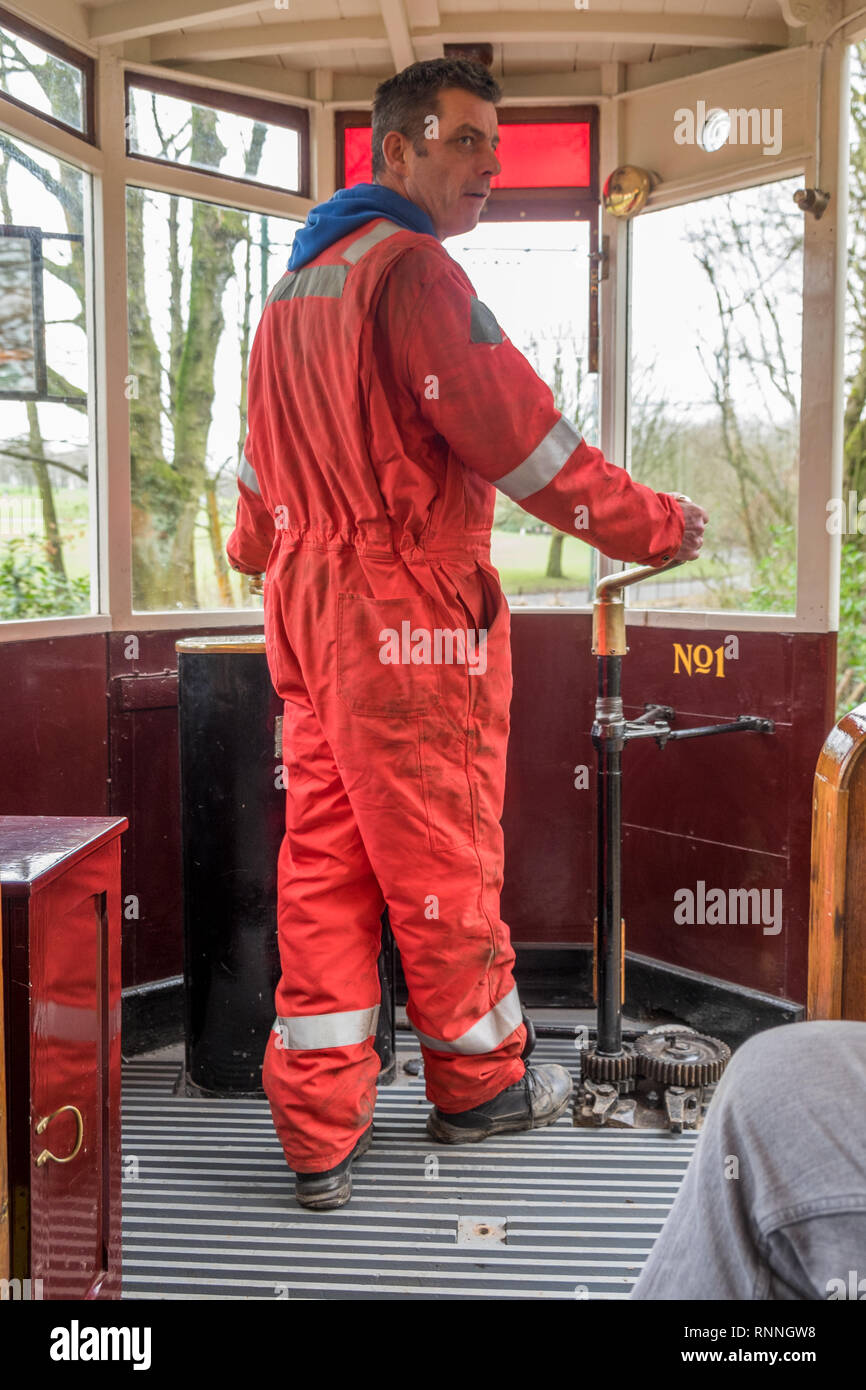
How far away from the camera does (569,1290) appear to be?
1992mm

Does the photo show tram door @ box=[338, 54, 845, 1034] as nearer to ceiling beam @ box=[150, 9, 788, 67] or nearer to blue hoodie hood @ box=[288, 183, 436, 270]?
ceiling beam @ box=[150, 9, 788, 67]

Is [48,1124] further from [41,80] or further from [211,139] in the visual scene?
[211,139]

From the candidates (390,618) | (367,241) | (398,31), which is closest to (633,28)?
(398,31)

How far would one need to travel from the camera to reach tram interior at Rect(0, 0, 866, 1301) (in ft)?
8.74

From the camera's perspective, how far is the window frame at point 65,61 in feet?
9.22

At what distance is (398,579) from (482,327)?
0.49 m

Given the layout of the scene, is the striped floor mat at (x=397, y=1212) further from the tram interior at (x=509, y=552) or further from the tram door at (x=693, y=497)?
the tram door at (x=693, y=497)

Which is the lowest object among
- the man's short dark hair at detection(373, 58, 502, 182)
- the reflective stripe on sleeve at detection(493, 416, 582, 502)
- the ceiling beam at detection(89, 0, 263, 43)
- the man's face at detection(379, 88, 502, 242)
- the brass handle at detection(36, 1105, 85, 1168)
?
the brass handle at detection(36, 1105, 85, 1168)

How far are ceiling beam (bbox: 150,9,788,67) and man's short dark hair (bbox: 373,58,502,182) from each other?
798 millimetres

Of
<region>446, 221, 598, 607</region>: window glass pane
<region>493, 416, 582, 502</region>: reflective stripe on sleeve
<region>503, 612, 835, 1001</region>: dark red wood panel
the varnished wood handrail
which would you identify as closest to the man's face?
<region>493, 416, 582, 502</region>: reflective stripe on sleeve

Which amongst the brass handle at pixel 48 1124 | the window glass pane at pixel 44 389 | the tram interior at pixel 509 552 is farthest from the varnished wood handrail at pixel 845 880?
the window glass pane at pixel 44 389

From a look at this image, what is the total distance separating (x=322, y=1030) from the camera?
2.30 m
